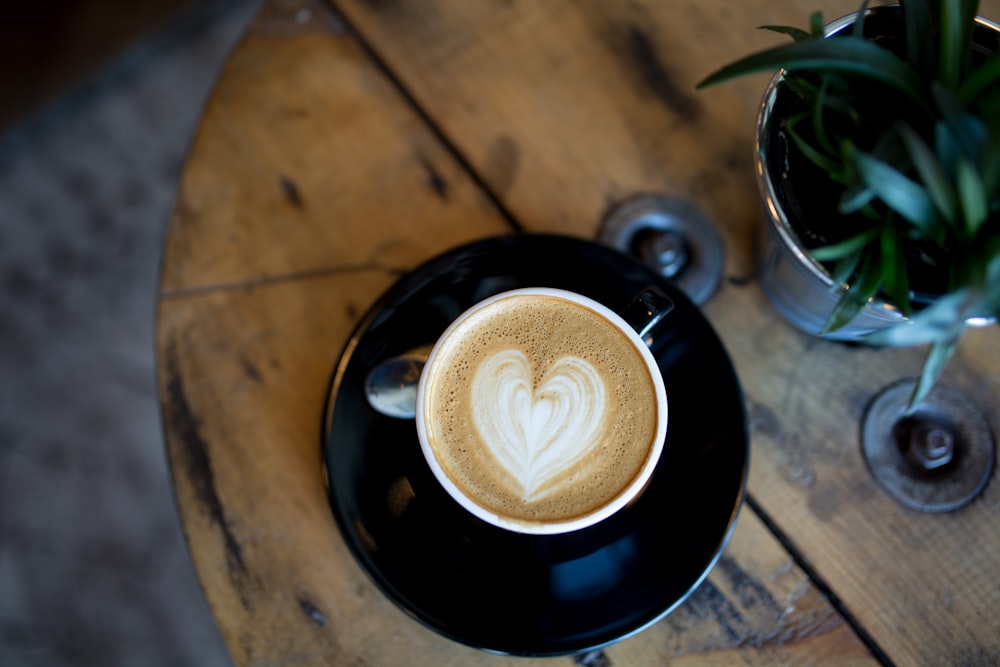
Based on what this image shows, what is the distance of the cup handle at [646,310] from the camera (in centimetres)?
55

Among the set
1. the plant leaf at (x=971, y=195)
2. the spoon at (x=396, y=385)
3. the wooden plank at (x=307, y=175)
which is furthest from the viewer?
the wooden plank at (x=307, y=175)

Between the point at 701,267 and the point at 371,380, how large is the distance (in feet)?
1.05

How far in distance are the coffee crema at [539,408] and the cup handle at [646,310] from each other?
0.6 inches

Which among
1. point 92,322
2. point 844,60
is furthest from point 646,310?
point 92,322

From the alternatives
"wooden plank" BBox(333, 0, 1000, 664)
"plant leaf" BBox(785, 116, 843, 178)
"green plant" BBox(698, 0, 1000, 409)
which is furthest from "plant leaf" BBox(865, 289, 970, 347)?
"wooden plank" BBox(333, 0, 1000, 664)

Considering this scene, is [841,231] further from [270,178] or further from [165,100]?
[165,100]

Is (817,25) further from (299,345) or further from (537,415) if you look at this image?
(299,345)

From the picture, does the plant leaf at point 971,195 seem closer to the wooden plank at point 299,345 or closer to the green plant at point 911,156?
the green plant at point 911,156

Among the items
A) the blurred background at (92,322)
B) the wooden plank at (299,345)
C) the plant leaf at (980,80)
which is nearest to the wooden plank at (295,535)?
the wooden plank at (299,345)

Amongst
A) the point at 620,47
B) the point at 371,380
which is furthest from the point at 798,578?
the point at 620,47

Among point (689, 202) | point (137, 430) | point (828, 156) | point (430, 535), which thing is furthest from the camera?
point (137, 430)

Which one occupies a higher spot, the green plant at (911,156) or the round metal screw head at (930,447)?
the green plant at (911,156)

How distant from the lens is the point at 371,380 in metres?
0.60

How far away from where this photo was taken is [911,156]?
40cm
